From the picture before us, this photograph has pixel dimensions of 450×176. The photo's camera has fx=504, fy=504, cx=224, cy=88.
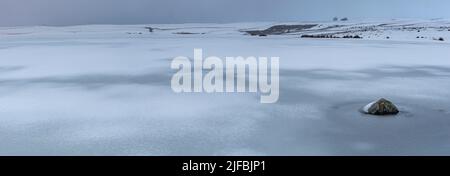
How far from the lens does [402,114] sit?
4660 millimetres

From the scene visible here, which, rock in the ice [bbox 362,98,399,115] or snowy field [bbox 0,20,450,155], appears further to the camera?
rock in the ice [bbox 362,98,399,115]

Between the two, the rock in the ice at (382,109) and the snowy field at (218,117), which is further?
the rock in the ice at (382,109)

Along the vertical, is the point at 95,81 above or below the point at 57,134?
above

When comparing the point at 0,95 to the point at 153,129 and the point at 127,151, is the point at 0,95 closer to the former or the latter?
the point at 153,129

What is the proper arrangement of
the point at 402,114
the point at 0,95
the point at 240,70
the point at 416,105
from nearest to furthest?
1. the point at 402,114
2. the point at 416,105
3. the point at 0,95
4. the point at 240,70

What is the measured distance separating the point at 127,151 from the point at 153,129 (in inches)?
26.3

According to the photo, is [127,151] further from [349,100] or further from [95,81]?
[95,81]

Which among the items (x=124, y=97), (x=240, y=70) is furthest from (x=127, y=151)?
(x=240, y=70)

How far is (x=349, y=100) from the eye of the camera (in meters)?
5.40
